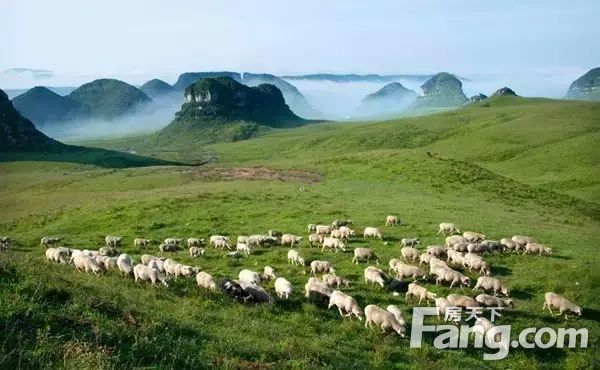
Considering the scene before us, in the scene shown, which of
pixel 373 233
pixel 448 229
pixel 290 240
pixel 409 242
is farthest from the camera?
pixel 448 229

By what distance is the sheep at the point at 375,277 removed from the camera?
2138 centimetres

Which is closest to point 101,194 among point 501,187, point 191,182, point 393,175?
point 191,182

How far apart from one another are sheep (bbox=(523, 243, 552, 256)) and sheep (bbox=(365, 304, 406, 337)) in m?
14.4

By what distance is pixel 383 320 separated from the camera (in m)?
16.2

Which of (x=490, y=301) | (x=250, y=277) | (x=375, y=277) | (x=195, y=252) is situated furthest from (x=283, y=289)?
(x=195, y=252)

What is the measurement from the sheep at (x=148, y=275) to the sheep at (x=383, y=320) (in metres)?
7.95

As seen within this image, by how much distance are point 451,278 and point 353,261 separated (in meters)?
5.74

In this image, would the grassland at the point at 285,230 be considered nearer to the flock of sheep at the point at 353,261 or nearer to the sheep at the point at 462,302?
the flock of sheep at the point at 353,261

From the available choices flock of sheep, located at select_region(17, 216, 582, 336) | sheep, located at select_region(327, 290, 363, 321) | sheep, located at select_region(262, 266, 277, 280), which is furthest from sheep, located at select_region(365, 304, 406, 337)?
sheep, located at select_region(262, 266, 277, 280)

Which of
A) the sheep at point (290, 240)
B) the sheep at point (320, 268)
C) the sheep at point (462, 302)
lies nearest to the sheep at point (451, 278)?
the sheep at point (462, 302)

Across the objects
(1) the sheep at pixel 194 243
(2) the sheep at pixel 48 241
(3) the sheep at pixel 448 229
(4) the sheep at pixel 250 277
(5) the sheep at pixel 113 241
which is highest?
(3) the sheep at pixel 448 229

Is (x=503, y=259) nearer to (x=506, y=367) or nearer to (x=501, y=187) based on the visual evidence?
(x=506, y=367)

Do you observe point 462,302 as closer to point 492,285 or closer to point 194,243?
point 492,285

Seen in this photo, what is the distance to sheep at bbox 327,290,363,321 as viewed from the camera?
17.3 meters
